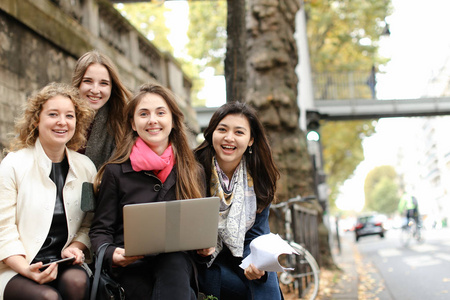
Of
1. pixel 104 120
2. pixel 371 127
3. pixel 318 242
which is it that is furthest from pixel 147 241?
pixel 371 127

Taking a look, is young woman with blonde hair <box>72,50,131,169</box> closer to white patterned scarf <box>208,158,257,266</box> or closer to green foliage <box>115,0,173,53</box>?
white patterned scarf <box>208,158,257,266</box>

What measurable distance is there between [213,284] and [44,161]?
1213 millimetres

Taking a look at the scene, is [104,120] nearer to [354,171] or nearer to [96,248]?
[96,248]

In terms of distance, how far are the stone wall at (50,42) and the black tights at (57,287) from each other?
1.76m

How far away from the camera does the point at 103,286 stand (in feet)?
8.50

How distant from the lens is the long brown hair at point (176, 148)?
293cm

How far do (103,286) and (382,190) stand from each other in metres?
104

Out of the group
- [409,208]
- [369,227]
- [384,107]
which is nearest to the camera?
[409,208]

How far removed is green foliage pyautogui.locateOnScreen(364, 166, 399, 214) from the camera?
99.2 meters

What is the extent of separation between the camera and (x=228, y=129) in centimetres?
337

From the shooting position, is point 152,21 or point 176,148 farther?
point 152,21

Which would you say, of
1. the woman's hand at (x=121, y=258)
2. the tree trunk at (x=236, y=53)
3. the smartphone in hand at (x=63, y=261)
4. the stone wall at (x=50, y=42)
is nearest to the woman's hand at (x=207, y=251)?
the woman's hand at (x=121, y=258)

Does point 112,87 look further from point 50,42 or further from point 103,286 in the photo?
point 50,42

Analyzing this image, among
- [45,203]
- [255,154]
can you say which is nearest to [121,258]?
[45,203]
